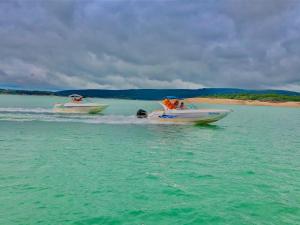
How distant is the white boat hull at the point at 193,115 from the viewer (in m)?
28.0

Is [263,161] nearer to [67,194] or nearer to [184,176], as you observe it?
[184,176]

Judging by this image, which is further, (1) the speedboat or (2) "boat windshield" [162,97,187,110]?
(1) the speedboat

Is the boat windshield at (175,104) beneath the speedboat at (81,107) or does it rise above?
above

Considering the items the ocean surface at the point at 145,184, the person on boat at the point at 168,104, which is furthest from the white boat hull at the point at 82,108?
the ocean surface at the point at 145,184

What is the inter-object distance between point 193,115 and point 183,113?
859 millimetres

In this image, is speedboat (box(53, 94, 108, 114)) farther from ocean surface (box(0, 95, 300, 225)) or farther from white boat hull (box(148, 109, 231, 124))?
ocean surface (box(0, 95, 300, 225))

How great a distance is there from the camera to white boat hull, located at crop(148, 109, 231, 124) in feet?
91.8

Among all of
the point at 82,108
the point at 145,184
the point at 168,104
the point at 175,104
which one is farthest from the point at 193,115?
the point at 145,184

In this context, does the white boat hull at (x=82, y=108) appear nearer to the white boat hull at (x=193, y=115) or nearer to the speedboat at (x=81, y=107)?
the speedboat at (x=81, y=107)

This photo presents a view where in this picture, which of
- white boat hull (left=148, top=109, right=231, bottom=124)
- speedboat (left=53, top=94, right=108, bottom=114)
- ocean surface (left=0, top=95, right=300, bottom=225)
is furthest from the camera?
speedboat (left=53, top=94, right=108, bottom=114)

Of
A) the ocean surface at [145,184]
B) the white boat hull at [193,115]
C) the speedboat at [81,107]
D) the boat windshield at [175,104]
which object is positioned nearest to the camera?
the ocean surface at [145,184]

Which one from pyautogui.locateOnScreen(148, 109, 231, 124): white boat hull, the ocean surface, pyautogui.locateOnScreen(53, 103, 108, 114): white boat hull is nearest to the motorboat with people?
pyautogui.locateOnScreen(148, 109, 231, 124): white boat hull

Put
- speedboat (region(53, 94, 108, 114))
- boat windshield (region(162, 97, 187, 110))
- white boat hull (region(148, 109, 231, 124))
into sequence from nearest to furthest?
white boat hull (region(148, 109, 231, 124)) → boat windshield (region(162, 97, 187, 110)) → speedboat (region(53, 94, 108, 114))

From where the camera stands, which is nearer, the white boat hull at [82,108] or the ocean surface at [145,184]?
the ocean surface at [145,184]
